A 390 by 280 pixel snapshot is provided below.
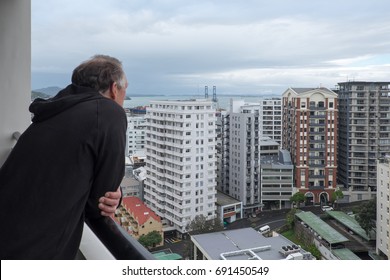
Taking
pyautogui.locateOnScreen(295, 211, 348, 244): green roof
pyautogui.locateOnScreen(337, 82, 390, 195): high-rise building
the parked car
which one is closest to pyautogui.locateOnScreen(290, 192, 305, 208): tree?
the parked car

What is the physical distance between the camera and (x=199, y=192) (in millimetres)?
8148

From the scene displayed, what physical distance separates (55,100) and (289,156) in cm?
1088

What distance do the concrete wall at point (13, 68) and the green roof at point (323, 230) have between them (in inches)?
235

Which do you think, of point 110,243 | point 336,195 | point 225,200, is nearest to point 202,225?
point 225,200

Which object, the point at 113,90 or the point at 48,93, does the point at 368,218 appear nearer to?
the point at 48,93

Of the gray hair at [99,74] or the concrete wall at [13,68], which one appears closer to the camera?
the gray hair at [99,74]

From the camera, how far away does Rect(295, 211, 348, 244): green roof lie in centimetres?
650

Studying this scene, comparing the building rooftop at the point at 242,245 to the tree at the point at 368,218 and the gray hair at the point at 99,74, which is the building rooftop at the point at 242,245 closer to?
the tree at the point at 368,218

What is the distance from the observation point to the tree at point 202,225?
272 inches

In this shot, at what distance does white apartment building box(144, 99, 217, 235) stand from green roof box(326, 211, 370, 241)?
248cm

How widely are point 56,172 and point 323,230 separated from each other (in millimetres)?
7245

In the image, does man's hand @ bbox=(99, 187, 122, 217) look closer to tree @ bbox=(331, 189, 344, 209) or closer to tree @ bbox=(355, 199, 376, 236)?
tree @ bbox=(355, 199, 376, 236)

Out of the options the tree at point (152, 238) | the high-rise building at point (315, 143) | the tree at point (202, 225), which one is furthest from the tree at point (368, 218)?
the tree at point (152, 238)
